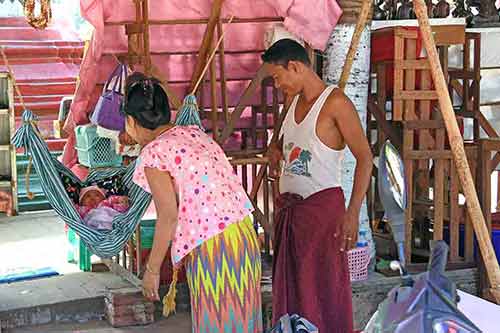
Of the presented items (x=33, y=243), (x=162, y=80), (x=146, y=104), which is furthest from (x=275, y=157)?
(x=33, y=243)

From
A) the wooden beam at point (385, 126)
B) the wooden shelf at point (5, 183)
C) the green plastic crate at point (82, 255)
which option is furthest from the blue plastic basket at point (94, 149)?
the wooden shelf at point (5, 183)

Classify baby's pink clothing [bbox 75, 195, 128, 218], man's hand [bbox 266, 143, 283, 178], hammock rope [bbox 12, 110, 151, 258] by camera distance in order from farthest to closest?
baby's pink clothing [bbox 75, 195, 128, 218], hammock rope [bbox 12, 110, 151, 258], man's hand [bbox 266, 143, 283, 178]

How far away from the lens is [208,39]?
4.36 metres

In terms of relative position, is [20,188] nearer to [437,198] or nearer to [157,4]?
[157,4]

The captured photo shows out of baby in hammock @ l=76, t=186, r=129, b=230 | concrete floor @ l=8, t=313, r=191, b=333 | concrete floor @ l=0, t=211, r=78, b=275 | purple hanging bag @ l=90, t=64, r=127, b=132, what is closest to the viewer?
baby in hammock @ l=76, t=186, r=129, b=230

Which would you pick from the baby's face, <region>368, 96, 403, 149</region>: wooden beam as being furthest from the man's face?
<region>368, 96, 403, 149</region>: wooden beam

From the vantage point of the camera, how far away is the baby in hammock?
3617 mm

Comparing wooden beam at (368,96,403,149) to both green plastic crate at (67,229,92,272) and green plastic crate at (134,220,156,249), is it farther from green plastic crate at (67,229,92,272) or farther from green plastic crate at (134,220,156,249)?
green plastic crate at (67,229,92,272)

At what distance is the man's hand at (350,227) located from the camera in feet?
8.91

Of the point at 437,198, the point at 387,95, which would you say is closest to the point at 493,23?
the point at 387,95

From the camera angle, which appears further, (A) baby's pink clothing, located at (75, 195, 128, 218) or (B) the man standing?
(A) baby's pink clothing, located at (75, 195, 128, 218)

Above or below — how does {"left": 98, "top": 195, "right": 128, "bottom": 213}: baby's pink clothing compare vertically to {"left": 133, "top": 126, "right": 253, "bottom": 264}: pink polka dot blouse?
below

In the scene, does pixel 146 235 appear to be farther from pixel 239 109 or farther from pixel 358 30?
pixel 358 30

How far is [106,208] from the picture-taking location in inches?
146
